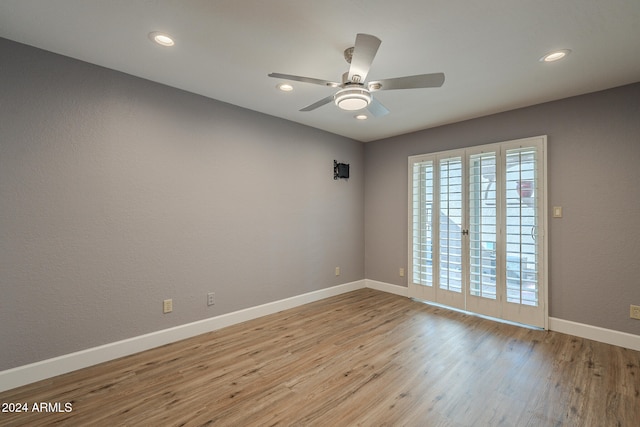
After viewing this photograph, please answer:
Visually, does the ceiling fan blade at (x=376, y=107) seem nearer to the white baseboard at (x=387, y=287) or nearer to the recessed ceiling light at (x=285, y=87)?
the recessed ceiling light at (x=285, y=87)

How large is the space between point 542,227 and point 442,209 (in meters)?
1.16

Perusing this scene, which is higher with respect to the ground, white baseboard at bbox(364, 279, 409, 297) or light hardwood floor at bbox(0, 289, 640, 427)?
white baseboard at bbox(364, 279, 409, 297)

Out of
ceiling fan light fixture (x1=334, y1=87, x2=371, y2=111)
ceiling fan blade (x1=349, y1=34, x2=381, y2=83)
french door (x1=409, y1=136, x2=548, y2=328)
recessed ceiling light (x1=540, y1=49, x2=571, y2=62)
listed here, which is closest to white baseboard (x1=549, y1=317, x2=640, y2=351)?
french door (x1=409, y1=136, x2=548, y2=328)

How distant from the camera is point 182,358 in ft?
8.48

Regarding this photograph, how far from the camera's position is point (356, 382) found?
2.23 m

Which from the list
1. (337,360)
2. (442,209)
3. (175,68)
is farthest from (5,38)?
(442,209)

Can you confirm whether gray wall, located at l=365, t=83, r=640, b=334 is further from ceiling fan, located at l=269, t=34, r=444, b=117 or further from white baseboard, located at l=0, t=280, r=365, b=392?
white baseboard, located at l=0, t=280, r=365, b=392

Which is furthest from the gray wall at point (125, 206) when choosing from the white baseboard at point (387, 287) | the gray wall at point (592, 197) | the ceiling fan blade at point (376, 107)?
the gray wall at point (592, 197)

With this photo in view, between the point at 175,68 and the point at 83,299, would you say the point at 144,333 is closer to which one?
the point at 83,299

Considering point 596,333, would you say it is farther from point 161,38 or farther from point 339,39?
point 161,38

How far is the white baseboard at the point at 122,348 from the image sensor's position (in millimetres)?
2154

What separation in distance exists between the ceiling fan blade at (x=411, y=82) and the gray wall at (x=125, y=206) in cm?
201

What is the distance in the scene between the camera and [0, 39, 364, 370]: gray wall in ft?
7.18

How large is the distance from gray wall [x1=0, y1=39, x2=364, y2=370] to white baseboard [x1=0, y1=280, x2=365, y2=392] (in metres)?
0.06
